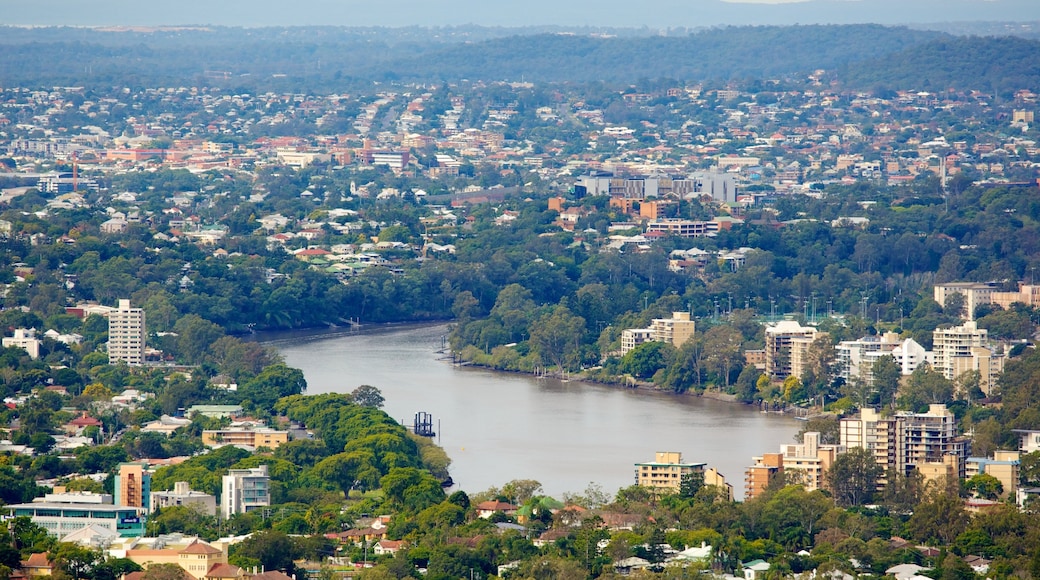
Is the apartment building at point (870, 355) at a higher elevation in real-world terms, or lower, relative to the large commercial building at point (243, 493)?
lower

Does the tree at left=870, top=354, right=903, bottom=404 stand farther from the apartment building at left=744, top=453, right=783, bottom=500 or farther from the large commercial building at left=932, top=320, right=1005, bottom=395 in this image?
the apartment building at left=744, top=453, right=783, bottom=500

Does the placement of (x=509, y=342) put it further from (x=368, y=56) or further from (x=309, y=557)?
(x=368, y=56)

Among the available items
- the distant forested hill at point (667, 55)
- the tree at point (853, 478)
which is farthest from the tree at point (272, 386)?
the distant forested hill at point (667, 55)

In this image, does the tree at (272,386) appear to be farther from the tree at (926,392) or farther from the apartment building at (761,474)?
the tree at (926,392)

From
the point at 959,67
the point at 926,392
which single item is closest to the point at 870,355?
the point at 926,392

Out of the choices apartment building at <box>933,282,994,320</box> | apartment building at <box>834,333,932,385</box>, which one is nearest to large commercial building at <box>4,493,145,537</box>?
apartment building at <box>834,333,932,385</box>
